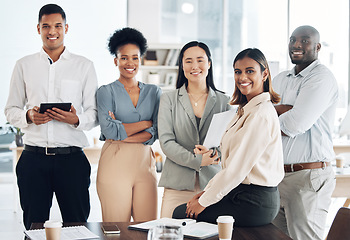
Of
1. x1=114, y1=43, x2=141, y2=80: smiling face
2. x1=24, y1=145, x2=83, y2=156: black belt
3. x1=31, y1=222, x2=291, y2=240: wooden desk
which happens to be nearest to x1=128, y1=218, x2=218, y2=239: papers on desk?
x1=31, y1=222, x2=291, y2=240: wooden desk

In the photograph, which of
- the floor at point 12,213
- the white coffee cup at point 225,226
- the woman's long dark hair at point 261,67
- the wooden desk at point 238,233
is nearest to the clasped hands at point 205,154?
the woman's long dark hair at point 261,67

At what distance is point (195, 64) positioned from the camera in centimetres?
285

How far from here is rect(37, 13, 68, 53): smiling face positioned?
2.92 meters

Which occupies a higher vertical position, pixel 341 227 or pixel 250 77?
pixel 250 77

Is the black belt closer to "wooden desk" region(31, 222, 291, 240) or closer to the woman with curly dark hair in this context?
the woman with curly dark hair

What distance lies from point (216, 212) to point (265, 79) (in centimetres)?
77

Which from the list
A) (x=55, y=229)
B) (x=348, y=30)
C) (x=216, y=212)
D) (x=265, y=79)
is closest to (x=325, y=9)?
(x=348, y=30)

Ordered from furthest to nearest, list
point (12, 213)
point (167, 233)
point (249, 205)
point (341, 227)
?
1. point (12, 213)
2. point (249, 205)
3. point (341, 227)
4. point (167, 233)

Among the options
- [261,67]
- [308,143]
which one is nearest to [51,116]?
[261,67]

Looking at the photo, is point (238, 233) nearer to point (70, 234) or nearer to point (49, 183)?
point (70, 234)

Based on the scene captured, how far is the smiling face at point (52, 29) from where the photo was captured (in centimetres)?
292

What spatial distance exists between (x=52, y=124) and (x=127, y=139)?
50cm

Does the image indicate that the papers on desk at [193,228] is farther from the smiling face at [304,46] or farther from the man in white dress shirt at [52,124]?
the smiling face at [304,46]

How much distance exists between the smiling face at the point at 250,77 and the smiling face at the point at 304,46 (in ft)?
1.74
